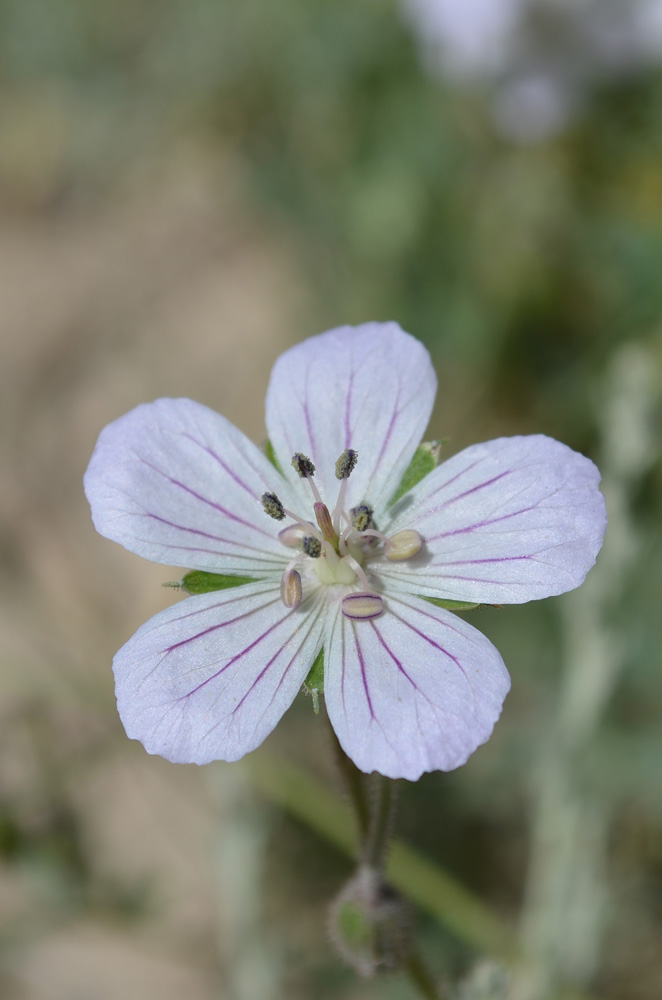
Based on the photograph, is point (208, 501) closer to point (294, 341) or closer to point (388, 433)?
point (388, 433)

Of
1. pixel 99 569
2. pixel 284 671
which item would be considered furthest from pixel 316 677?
pixel 99 569

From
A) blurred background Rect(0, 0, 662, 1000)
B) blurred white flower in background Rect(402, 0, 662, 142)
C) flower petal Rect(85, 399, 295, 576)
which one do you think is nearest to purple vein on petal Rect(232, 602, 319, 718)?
flower petal Rect(85, 399, 295, 576)

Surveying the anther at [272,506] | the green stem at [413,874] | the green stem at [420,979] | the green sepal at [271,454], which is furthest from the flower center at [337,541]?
the green stem at [413,874]

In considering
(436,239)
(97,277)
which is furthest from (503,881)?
(97,277)

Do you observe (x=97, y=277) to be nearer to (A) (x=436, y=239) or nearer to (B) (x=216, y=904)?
(A) (x=436, y=239)

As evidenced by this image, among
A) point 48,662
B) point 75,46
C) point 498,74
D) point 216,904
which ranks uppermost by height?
point 75,46

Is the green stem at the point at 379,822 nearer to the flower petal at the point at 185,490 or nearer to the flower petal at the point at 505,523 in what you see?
the flower petal at the point at 505,523

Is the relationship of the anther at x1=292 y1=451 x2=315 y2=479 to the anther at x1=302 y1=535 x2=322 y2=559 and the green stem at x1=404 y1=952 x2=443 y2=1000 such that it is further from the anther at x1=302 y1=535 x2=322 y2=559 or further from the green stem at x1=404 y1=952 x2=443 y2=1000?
the green stem at x1=404 y1=952 x2=443 y2=1000
